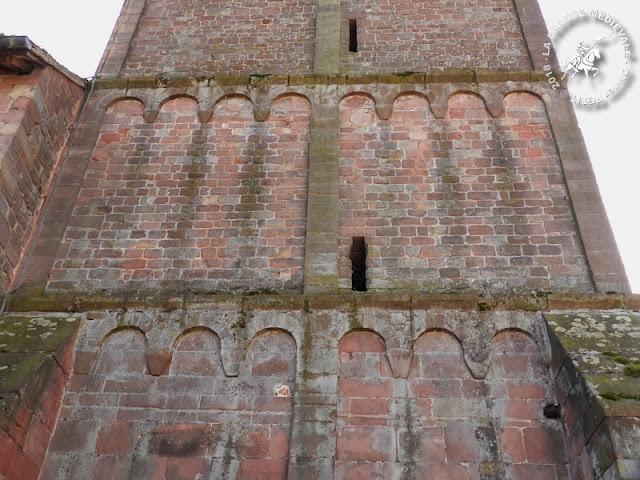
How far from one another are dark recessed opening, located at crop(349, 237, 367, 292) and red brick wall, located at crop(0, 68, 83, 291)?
3.90 meters

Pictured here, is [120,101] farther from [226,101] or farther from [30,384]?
[30,384]

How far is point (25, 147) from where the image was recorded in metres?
7.46

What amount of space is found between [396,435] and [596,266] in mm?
3020

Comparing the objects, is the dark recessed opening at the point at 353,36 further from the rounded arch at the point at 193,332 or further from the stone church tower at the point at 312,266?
the rounded arch at the point at 193,332

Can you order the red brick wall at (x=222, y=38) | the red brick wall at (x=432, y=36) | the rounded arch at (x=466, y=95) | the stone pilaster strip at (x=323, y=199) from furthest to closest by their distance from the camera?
the red brick wall at (x=222, y=38)
the red brick wall at (x=432, y=36)
the rounded arch at (x=466, y=95)
the stone pilaster strip at (x=323, y=199)

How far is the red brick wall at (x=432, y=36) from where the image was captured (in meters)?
9.50

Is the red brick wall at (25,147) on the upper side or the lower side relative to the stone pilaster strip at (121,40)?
lower

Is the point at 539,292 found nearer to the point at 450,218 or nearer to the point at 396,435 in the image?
the point at 450,218

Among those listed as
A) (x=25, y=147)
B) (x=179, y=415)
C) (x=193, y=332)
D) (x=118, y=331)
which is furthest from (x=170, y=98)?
(x=179, y=415)

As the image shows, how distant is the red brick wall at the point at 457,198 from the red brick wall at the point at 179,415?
1577 mm

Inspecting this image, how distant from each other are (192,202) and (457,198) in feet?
10.9

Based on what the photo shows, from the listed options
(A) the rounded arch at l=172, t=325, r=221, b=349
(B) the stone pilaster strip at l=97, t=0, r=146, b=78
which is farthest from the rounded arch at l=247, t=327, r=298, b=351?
(B) the stone pilaster strip at l=97, t=0, r=146, b=78

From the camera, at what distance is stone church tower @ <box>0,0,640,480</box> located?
575 cm

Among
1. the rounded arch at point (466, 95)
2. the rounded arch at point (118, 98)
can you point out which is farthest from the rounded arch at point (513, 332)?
the rounded arch at point (118, 98)
